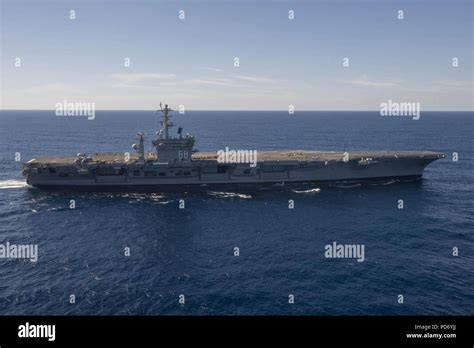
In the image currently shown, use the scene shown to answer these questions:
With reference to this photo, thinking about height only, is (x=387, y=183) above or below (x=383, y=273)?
above

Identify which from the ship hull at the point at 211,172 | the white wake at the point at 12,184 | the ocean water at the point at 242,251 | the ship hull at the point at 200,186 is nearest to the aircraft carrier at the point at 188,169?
the ship hull at the point at 211,172

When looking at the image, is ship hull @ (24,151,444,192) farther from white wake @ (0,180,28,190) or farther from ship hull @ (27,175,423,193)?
white wake @ (0,180,28,190)

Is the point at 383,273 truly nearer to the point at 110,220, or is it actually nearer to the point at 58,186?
the point at 110,220

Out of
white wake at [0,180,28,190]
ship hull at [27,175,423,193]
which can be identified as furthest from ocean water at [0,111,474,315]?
ship hull at [27,175,423,193]

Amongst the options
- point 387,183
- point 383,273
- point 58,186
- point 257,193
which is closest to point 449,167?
point 387,183

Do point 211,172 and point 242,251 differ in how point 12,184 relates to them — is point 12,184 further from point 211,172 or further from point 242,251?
point 242,251

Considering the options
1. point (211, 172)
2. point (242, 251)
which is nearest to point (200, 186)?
point (211, 172)
